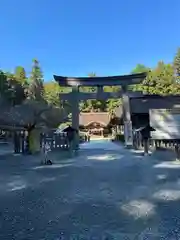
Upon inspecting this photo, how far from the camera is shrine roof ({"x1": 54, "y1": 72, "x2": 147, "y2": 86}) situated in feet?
71.2

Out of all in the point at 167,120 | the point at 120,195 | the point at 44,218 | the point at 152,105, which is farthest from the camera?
the point at 152,105

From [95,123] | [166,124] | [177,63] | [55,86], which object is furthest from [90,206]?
[55,86]

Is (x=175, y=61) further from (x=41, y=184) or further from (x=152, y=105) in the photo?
(x=41, y=184)

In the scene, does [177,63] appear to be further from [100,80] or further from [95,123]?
[100,80]

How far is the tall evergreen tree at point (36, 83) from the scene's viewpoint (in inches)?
1532

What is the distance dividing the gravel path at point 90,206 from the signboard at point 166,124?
6478mm

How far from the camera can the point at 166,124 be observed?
15383 millimetres

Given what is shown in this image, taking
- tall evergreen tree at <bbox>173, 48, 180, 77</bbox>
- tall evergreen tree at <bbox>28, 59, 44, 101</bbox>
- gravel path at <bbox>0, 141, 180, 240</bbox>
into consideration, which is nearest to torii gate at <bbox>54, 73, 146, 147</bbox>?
gravel path at <bbox>0, 141, 180, 240</bbox>

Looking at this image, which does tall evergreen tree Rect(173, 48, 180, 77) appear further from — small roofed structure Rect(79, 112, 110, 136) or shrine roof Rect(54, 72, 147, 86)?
shrine roof Rect(54, 72, 147, 86)

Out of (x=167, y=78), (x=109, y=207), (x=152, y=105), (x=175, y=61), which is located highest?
(x=175, y=61)

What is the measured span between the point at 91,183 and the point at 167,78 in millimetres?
31098

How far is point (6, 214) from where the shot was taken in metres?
4.72

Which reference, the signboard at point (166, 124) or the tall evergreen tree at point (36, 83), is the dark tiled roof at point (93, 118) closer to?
the tall evergreen tree at point (36, 83)

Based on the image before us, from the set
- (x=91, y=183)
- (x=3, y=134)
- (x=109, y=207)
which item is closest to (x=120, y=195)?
(x=109, y=207)
